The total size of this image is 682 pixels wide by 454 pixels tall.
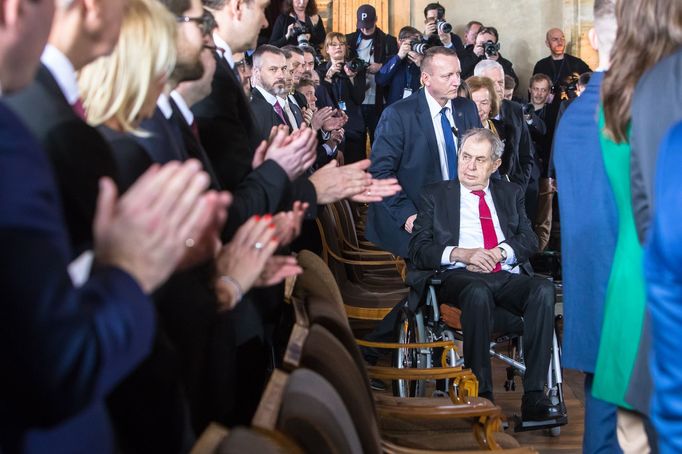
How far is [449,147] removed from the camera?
5.34 metres

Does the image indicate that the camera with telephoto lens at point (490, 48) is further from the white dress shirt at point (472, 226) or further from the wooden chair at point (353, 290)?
the white dress shirt at point (472, 226)

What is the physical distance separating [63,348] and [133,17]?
35.7 inches

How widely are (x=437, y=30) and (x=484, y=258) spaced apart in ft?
19.2

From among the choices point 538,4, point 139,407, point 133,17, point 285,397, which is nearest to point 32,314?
point 139,407

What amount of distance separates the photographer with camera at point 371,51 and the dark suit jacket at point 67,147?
339 inches

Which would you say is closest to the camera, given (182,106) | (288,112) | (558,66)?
(182,106)

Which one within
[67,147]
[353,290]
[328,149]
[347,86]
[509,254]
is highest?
[67,147]

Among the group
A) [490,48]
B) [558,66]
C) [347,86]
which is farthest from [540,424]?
[558,66]

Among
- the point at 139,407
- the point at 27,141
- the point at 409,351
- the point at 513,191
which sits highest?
the point at 27,141

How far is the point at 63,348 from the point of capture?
1003 mm

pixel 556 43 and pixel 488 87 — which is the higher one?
pixel 488 87

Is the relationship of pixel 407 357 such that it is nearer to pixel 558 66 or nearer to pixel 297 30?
pixel 297 30

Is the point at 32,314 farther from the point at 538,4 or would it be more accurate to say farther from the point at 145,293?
the point at 538,4

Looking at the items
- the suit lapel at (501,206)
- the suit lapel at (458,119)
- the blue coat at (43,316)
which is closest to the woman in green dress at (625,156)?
the blue coat at (43,316)
